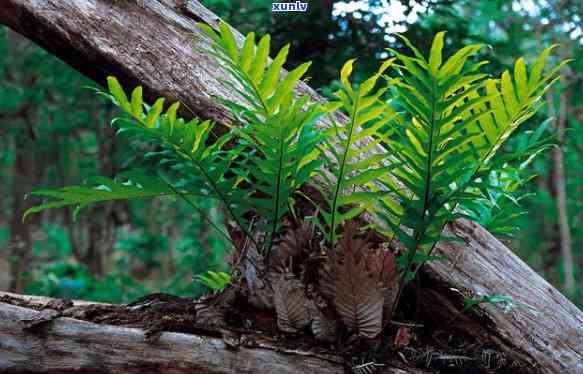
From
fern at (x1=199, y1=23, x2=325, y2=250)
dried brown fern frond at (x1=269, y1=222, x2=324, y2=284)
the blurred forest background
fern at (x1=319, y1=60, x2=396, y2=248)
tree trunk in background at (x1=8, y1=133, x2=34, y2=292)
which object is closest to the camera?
fern at (x1=199, y1=23, x2=325, y2=250)

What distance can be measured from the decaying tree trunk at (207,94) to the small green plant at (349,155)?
0.18 metres

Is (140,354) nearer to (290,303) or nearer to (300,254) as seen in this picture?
(290,303)

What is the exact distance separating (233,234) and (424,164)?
749 mm

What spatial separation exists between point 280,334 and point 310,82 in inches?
72.5

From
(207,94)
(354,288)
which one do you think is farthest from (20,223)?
(354,288)

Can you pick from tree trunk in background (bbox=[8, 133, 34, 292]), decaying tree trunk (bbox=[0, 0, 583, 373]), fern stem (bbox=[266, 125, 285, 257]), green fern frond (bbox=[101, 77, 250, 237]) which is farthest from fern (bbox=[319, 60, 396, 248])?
tree trunk in background (bbox=[8, 133, 34, 292])

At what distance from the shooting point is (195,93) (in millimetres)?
1769

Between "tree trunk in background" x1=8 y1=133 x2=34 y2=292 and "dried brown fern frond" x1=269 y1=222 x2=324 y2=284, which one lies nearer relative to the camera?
"dried brown fern frond" x1=269 y1=222 x2=324 y2=284

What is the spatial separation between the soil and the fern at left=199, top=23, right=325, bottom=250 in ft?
1.03

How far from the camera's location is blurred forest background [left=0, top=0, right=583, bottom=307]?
2.82 metres

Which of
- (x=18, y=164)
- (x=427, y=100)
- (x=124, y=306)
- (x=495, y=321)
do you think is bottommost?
(x=18, y=164)

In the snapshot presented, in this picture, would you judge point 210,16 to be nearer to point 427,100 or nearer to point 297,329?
point 427,100

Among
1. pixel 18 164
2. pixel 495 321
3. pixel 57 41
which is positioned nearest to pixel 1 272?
pixel 18 164

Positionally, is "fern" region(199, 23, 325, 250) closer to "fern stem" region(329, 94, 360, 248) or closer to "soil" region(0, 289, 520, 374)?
"fern stem" region(329, 94, 360, 248)
